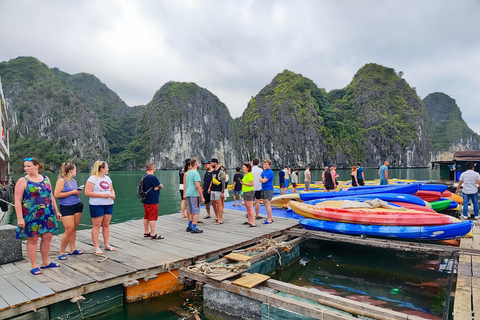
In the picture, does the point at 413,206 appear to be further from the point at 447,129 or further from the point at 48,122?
the point at 447,129

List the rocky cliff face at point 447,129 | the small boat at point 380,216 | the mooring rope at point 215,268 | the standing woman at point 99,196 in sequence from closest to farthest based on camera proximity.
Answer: the mooring rope at point 215,268 < the standing woman at point 99,196 < the small boat at point 380,216 < the rocky cliff face at point 447,129

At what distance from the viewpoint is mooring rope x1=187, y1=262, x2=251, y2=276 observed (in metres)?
4.89

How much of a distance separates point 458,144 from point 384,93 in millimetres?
67168

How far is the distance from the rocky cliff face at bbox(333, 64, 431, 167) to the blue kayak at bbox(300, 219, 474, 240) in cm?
10915

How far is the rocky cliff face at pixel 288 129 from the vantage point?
100438 millimetres

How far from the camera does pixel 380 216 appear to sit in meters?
7.32

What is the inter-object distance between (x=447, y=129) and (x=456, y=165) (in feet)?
570

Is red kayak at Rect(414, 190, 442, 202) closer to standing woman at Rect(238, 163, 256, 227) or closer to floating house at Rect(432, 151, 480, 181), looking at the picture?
standing woman at Rect(238, 163, 256, 227)

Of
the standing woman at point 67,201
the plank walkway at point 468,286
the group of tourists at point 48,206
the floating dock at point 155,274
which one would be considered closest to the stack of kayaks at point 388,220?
the floating dock at point 155,274

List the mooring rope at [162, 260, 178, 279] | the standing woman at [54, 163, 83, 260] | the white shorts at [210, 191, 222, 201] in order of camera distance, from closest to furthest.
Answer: the standing woman at [54, 163, 83, 260], the mooring rope at [162, 260, 178, 279], the white shorts at [210, 191, 222, 201]

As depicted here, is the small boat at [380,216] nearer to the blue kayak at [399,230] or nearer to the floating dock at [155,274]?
the blue kayak at [399,230]

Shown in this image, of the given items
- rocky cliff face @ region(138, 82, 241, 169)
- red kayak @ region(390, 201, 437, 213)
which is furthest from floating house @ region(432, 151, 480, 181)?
rocky cliff face @ region(138, 82, 241, 169)

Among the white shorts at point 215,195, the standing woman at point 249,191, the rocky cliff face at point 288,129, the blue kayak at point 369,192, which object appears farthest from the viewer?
the rocky cliff face at point 288,129

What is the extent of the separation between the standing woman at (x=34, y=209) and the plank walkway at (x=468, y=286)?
5844 mm
